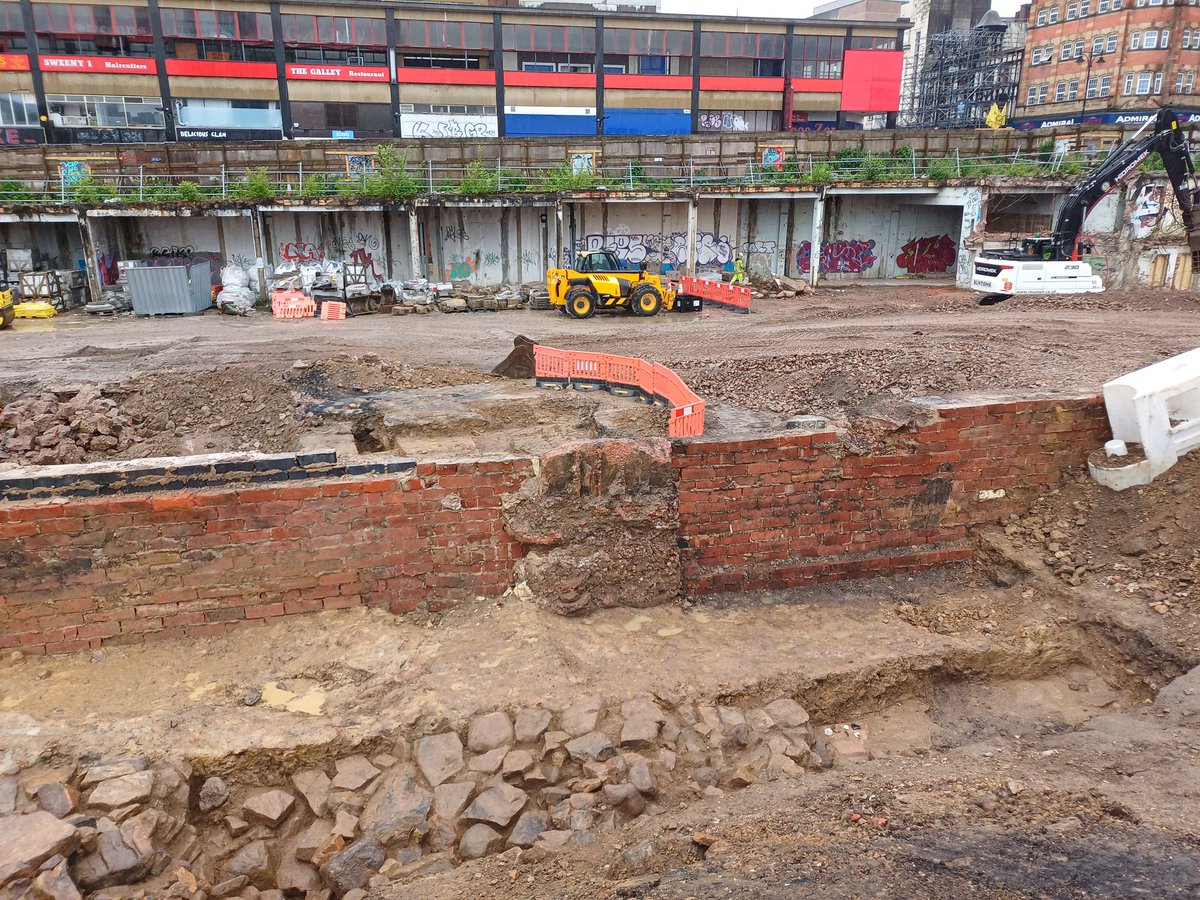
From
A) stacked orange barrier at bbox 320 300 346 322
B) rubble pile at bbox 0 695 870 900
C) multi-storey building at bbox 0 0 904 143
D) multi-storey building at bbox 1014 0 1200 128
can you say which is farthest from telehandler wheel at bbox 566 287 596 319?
multi-storey building at bbox 1014 0 1200 128

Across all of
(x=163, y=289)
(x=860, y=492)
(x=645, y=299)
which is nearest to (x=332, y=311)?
(x=163, y=289)

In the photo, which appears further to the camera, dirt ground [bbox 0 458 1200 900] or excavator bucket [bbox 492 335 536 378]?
excavator bucket [bbox 492 335 536 378]

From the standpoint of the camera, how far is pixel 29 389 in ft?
45.4

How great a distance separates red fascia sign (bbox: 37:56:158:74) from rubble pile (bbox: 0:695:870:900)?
46685 millimetres

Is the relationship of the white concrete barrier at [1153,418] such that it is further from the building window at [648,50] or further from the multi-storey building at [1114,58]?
the multi-storey building at [1114,58]

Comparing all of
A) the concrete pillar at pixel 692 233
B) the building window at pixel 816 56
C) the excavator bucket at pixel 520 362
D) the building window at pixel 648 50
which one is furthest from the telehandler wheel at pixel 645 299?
the building window at pixel 816 56

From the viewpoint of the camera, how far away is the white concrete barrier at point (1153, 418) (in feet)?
23.3

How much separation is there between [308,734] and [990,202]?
2961 centimetres

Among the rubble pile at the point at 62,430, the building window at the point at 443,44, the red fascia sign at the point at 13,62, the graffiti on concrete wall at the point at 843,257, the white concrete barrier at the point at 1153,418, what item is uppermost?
the building window at the point at 443,44

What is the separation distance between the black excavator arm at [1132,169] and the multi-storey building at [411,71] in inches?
1181

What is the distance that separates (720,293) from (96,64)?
36.2 metres

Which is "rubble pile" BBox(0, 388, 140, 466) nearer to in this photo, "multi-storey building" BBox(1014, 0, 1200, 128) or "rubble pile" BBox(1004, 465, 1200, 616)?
"rubble pile" BBox(1004, 465, 1200, 616)

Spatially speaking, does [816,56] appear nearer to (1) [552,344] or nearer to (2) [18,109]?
(1) [552,344]

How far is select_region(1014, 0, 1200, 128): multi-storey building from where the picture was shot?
155 ft
